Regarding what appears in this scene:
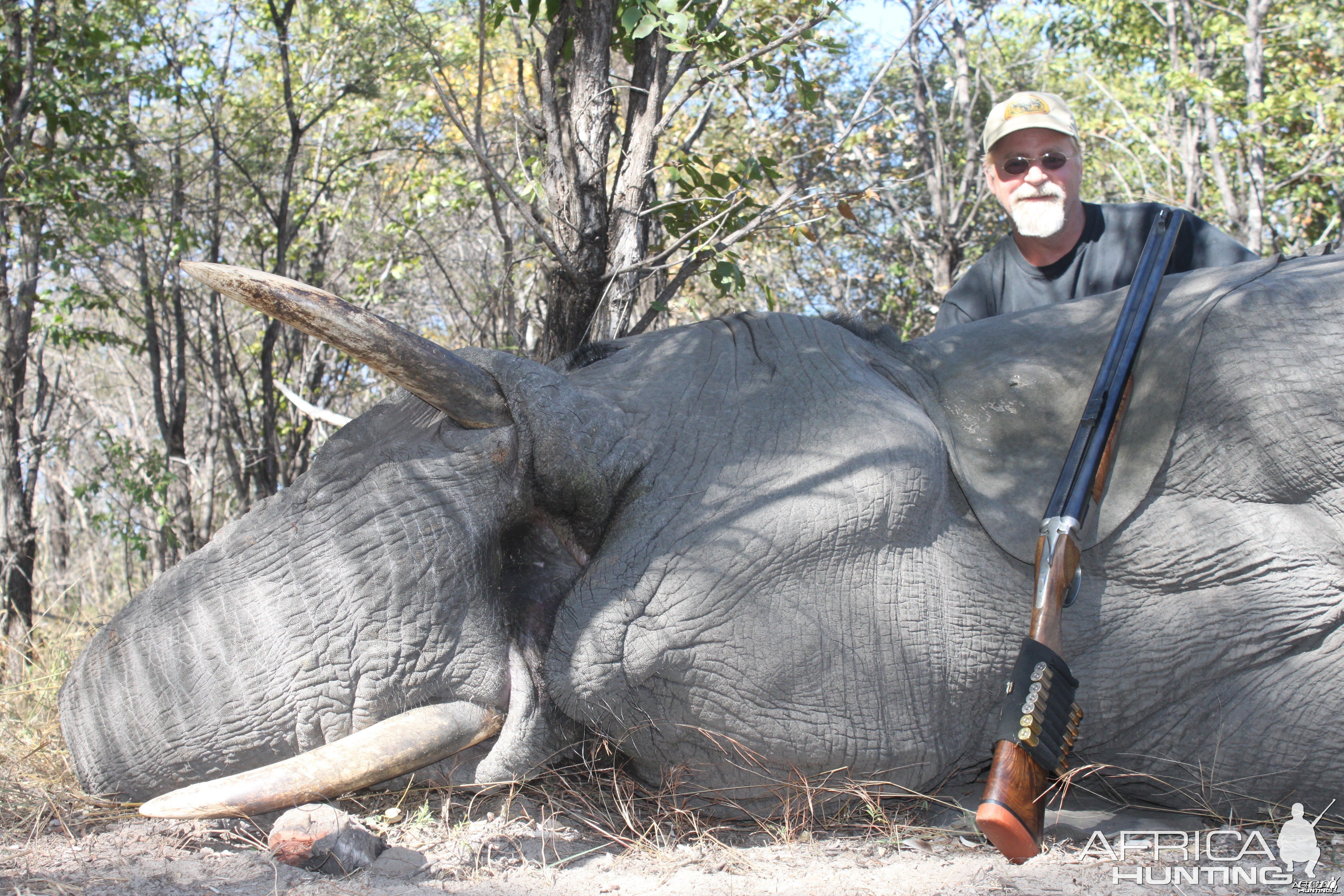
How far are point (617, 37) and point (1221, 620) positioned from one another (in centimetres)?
326

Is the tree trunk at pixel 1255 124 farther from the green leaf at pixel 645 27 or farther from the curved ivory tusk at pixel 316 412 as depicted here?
the curved ivory tusk at pixel 316 412

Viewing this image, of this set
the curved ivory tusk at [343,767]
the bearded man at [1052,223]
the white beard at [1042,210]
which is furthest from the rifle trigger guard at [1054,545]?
the white beard at [1042,210]

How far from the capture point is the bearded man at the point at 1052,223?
4031 millimetres

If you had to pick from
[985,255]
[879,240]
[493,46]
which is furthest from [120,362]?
[985,255]

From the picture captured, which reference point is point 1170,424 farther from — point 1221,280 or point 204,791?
point 204,791

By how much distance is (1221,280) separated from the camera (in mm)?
3121

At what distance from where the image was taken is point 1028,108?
13.3ft

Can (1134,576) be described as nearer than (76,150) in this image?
Yes

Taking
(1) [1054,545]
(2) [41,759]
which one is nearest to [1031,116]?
(1) [1054,545]

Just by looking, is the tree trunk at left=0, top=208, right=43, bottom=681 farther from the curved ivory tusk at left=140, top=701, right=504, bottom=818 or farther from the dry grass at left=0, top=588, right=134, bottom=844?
the curved ivory tusk at left=140, top=701, right=504, bottom=818

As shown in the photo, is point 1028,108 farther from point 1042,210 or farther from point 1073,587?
point 1073,587

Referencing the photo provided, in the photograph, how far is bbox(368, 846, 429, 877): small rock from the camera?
2.48 metres

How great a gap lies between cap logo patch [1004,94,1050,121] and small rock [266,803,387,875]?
3.31m

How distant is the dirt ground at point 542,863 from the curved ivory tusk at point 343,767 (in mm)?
134
